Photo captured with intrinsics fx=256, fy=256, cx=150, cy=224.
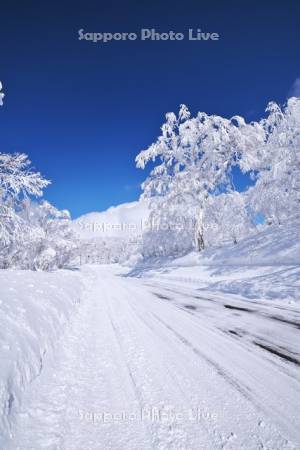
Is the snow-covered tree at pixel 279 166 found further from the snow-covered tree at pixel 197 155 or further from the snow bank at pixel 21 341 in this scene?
the snow bank at pixel 21 341

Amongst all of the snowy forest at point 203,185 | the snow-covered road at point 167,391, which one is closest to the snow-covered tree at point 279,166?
the snowy forest at point 203,185

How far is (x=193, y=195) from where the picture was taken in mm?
25281

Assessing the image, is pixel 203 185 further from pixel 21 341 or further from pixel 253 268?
pixel 21 341

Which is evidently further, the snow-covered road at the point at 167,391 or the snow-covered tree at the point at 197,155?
the snow-covered tree at the point at 197,155

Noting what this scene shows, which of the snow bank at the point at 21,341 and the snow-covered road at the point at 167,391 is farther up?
the snow bank at the point at 21,341

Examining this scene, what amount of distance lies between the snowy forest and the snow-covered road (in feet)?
34.4

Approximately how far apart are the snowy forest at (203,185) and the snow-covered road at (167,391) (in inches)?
413

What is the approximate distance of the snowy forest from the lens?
13795 mm

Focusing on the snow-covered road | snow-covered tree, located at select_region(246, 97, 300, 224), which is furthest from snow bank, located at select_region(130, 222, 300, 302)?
the snow-covered road

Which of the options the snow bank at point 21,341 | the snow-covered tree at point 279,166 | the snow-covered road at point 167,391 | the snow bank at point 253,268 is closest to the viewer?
the snow-covered road at point 167,391

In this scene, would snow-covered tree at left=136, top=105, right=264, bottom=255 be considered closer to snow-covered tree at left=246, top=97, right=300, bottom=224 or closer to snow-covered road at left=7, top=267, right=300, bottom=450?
snow-covered tree at left=246, top=97, right=300, bottom=224

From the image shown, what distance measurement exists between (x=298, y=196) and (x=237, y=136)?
29.2 ft

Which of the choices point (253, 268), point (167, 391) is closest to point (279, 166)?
point (253, 268)

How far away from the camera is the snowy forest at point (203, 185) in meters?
13.8
